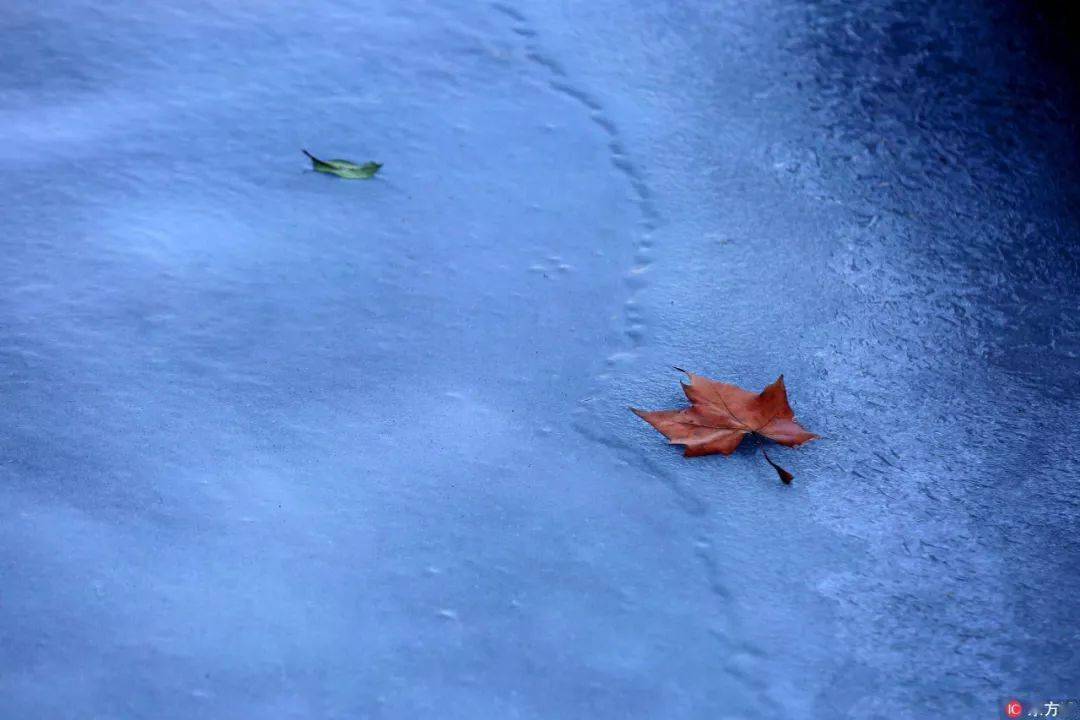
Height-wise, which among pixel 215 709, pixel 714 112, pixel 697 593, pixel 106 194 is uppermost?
pixel 714 112

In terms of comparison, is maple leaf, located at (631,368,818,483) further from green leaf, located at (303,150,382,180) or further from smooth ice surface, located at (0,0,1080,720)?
green leaf, located at (303,150,382,180)

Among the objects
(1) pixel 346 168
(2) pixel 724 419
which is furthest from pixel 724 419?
(1) pixel 346 168

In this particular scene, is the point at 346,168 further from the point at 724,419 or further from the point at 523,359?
the point at 724,419

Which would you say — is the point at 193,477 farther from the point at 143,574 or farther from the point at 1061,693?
the point at 1061,693

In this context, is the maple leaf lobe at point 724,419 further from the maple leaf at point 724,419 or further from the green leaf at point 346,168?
the green leaf at point 346,168

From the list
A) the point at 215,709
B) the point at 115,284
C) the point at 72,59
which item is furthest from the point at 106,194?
the point at 215,709

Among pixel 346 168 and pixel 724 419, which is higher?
pixel 346 168
